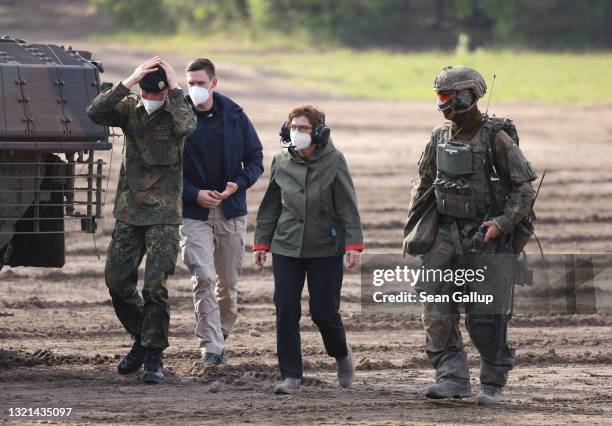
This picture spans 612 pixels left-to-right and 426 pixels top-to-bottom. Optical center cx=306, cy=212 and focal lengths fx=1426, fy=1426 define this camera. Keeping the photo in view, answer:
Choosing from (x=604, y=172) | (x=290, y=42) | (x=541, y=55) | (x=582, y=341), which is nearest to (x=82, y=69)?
(x=582, y=341)

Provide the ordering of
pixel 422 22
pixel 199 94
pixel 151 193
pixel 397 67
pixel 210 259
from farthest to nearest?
1. pixel 422 22
2. pixel 397 67
3. pixel 210 259
4. pixel 199 94
5. pixel 151 193

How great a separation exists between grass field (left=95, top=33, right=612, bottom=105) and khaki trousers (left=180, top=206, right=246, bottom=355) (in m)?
21.6

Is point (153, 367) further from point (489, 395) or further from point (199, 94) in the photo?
point (489, 395)

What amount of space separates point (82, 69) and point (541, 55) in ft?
117

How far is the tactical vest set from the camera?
7.59 metres

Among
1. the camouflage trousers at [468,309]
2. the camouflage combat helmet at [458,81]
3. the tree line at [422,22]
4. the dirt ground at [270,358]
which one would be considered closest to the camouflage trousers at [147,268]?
the dirt ground at [270,358]

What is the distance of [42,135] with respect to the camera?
8.22m

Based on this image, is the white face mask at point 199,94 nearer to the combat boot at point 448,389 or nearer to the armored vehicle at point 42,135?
the armored vehicle at point 42,135

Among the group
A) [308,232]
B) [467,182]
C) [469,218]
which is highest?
[467,182]

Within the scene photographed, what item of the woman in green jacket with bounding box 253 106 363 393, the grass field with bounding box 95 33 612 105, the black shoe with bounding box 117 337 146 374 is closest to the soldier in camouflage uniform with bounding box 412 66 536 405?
the woman in green jacket with bounding box 253 106 363 393

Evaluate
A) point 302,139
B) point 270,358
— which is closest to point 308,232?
point 302,139

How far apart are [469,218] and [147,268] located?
1914 mm

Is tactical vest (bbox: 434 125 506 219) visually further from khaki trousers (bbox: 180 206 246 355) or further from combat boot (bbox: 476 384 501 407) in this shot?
khaki trousers (bbox: 180 206 246 355)

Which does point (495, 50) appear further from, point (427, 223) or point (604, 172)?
point (427, 223)
